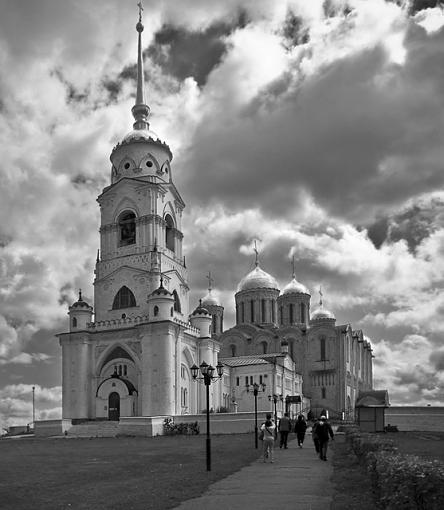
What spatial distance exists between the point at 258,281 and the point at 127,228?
2428 cm

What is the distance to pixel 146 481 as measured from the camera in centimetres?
1647

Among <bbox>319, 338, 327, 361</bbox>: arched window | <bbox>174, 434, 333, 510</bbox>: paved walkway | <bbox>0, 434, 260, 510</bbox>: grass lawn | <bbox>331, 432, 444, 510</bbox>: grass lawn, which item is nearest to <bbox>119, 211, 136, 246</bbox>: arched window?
<bbox>319, 338, 327, 361</bbox>: arched window

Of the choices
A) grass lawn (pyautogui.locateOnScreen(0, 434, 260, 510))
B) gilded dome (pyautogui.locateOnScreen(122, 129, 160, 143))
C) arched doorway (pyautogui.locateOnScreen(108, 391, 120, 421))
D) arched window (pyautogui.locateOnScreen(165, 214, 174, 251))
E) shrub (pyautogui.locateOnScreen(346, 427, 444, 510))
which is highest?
gilded dome (pyautogui.locateOnScreen(122, 129, 160, 143))

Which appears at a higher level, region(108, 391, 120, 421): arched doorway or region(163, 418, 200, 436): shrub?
region(108, 391, 120, 421): arched doorway

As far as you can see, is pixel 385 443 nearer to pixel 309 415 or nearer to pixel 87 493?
pixel 87 493

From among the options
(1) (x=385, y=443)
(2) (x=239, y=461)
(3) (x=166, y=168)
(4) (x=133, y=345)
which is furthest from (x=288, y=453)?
(3) (x=166, y=168)

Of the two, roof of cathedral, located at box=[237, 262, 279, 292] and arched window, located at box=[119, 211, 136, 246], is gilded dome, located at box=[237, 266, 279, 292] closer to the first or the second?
roof of cathedral, located at box=[237, 262, 279, 292]

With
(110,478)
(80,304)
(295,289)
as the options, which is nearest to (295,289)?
(295,289)

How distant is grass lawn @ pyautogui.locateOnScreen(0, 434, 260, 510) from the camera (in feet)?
43.8

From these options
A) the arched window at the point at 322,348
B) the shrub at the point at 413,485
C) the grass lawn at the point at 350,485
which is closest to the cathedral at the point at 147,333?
the arched window at the point at 322,348

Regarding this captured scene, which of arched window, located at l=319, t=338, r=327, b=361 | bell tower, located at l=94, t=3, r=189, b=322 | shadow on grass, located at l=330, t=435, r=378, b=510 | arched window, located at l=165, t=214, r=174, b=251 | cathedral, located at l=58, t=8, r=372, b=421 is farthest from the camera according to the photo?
arched window, located at l=319, t=338, r=327, b=361

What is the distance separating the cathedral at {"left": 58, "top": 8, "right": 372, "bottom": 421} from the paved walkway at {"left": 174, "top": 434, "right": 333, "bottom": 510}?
24.6 meters

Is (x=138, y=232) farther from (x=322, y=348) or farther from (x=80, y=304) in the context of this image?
(x=322, y=348)

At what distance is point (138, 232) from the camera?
56688 mm
